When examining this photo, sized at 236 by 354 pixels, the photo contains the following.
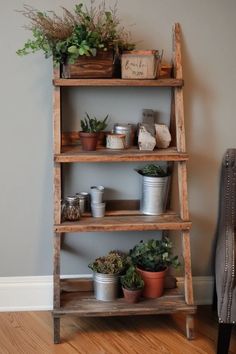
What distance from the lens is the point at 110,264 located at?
2.39 meters

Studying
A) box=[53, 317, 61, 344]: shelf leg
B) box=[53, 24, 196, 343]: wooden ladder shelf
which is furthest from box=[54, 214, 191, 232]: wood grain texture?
box=[53, 317, 61, 344]: shelf leg

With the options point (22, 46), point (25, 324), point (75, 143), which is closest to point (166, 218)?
point (75, 143)

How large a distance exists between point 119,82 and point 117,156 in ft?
1.21

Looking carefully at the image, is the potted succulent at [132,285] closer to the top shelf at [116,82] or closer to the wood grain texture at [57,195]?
Answer: the wood grain texture at [57,195]

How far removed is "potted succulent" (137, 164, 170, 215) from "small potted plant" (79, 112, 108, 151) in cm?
30

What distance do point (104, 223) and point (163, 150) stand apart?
495mm

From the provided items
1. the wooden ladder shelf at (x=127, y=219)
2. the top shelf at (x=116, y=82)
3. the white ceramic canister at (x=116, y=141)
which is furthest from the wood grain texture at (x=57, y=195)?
the top shelf at (x=116, y=82)

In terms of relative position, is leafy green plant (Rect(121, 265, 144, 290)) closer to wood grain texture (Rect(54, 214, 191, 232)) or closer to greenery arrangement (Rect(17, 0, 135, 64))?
wood grain texture (Rect(54, 214, 191, 232))

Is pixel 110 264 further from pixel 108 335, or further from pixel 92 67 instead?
pixel 92 67

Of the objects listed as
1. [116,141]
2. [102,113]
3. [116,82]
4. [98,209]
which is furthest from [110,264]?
[116,82]

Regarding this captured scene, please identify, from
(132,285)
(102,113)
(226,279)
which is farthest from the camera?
(102,113)

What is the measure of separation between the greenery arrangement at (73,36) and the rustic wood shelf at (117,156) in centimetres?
45

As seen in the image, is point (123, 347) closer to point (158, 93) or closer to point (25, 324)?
point (25, 324)

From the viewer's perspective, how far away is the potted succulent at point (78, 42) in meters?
2.12
